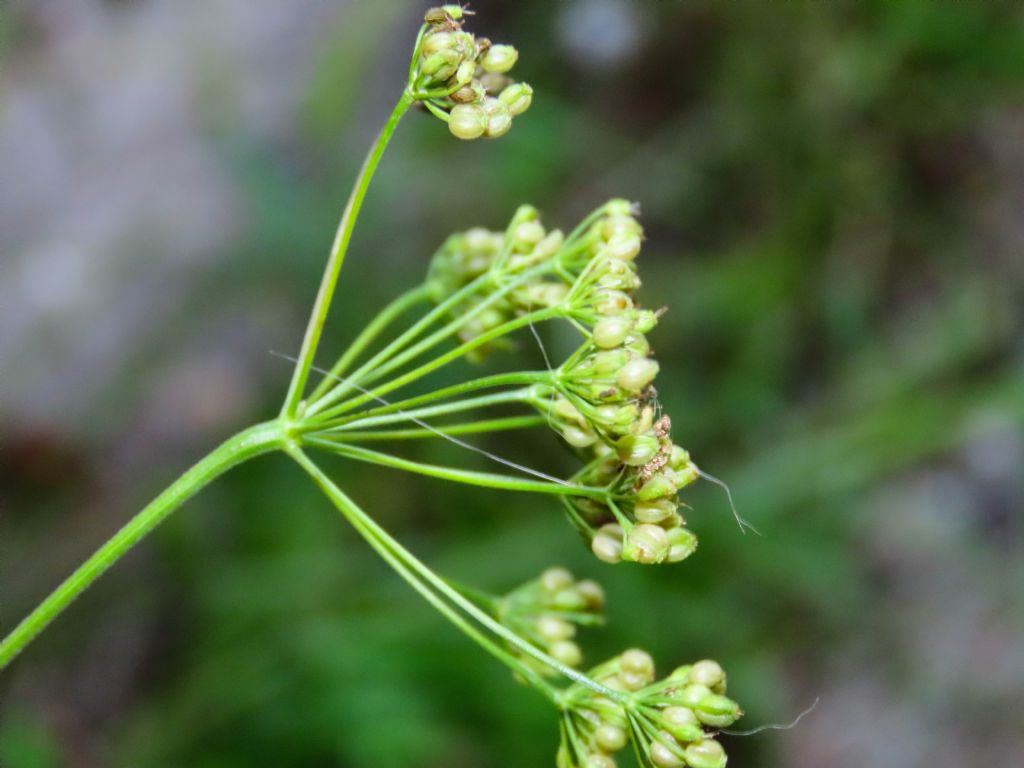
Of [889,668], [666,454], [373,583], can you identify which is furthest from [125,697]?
[889,668]

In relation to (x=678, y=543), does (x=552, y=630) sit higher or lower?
lower

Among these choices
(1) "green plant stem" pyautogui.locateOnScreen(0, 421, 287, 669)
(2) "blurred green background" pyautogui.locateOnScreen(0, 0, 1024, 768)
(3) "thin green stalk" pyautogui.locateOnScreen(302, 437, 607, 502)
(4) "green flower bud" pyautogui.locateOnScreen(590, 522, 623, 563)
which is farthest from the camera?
(2) "blurred green background" pyautogui.locateOnScreen(0, 0, 1024, 768)

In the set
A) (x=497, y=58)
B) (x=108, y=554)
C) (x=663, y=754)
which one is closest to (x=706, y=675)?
(x=663, y=754)

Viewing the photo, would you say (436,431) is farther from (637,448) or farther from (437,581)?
(637,448)

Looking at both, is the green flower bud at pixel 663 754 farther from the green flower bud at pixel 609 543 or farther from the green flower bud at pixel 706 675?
the green flower bud at pixel 609 543

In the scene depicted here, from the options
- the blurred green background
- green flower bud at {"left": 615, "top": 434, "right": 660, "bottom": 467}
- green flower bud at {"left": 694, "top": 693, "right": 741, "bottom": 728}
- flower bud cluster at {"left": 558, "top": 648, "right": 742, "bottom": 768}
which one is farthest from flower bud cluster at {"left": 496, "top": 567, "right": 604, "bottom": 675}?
the blurred green background

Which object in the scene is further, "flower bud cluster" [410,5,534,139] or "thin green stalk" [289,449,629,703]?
"flower bud cluster" [410,5,534,139]

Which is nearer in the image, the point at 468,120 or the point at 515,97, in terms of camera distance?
the point at 468,120

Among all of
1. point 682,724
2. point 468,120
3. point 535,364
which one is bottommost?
point 682,724

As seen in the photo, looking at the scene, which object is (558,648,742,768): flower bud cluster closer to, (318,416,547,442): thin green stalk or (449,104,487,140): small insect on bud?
(318,416,547,442): thin green stalk
